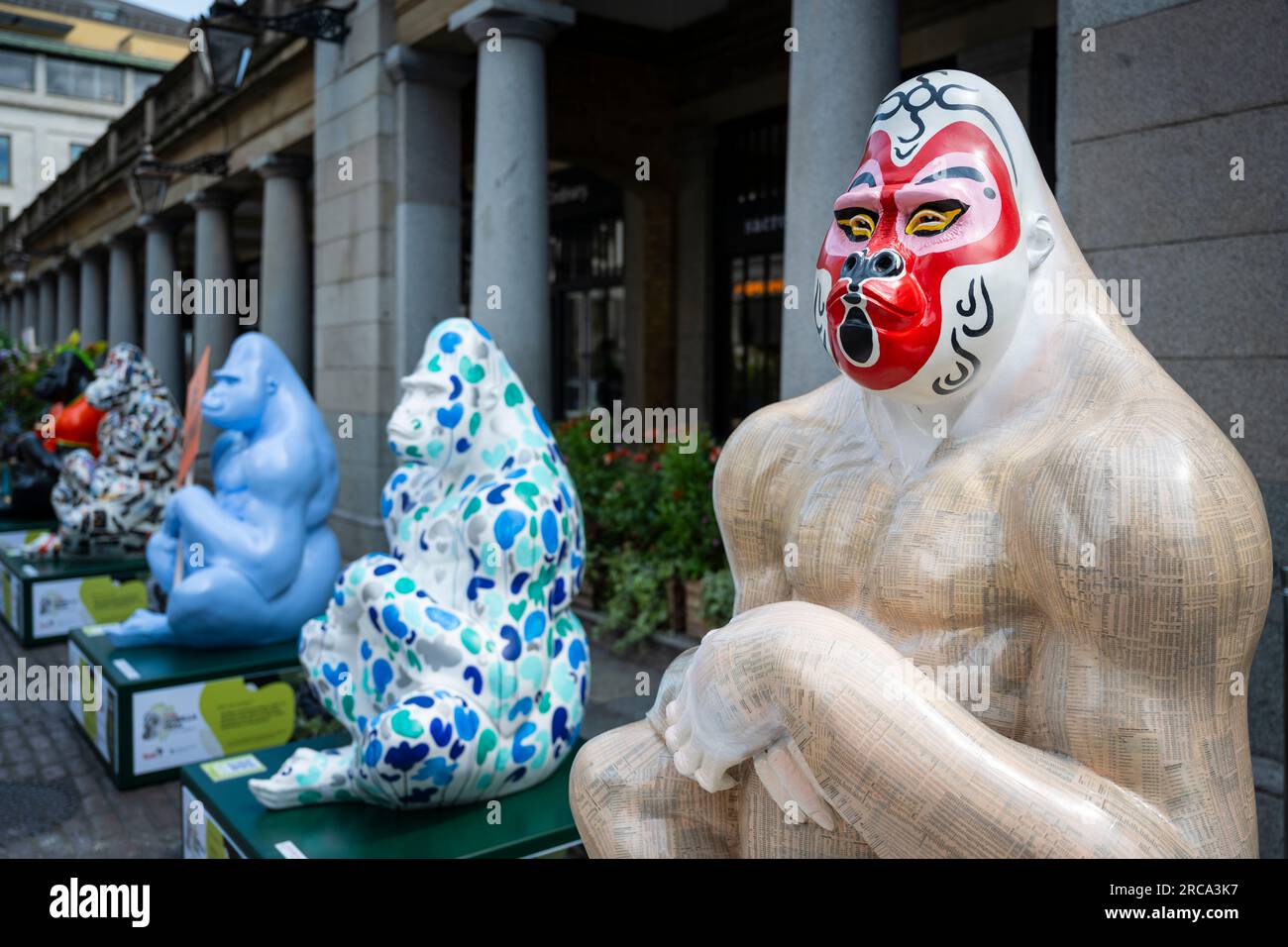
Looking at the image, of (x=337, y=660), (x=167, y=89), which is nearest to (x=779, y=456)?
(x=337, y=660)

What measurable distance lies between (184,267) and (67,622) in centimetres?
2420

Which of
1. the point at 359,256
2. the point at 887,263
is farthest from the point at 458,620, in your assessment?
the point at 359,256

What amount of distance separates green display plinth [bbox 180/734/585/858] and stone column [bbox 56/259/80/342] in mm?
24293

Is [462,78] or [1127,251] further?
[462,78]

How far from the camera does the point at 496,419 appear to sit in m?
3.82

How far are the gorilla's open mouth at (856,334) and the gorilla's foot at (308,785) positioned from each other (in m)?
2.65

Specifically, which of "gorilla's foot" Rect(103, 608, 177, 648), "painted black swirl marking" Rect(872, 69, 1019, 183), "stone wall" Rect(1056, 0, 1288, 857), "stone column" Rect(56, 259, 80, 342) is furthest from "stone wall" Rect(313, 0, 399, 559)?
"stone column" Rect(56, 259, 80, 342)

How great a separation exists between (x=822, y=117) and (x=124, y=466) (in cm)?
545

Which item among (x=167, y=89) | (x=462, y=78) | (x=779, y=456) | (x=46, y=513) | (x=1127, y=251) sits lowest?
(x=46, y=513)

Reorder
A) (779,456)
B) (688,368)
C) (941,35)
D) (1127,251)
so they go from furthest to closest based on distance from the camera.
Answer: (688,368) → (941,35) → (1127,251) → (779,456)

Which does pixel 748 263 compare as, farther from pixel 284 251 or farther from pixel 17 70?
pixel 17 70

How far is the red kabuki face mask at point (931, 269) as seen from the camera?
177cm

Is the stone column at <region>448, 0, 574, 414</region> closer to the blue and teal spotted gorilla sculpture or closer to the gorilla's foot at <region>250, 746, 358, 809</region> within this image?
the blue and teal spotted gorilla sculpture
